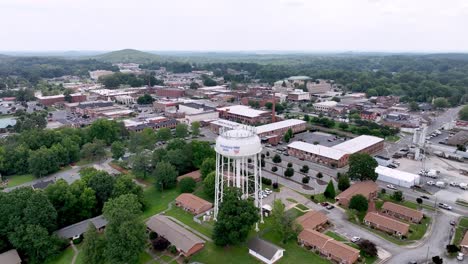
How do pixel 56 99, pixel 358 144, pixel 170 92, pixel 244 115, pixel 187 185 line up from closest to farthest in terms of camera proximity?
1. pixel 187 185
2. pixel 358 144
3. pixel 244 115
4. pixel 56 99
5. pixel 170 92

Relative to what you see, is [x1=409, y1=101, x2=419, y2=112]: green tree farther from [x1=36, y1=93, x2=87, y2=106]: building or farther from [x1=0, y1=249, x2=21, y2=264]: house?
[x1=36, y1=93, x2=87, y2=106]: building

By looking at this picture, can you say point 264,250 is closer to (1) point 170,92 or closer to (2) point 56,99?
(1) point 170,92

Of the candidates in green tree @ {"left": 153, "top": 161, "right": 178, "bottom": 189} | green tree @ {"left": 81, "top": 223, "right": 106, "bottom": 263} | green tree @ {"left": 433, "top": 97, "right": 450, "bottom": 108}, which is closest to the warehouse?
green tree @ {"left": 153, "top": 161, "right": 178, "bottom": 189}

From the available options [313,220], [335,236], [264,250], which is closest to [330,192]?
[313,220]

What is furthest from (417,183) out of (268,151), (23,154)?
(23,154)

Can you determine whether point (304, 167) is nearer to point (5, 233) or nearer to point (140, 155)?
point (140, 155)

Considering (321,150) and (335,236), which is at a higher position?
(321,150)

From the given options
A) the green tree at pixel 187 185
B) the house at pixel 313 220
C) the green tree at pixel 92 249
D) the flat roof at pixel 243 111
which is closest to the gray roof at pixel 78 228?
the green tree at pixel 92 249
